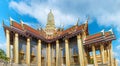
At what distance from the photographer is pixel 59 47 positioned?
32.4 m

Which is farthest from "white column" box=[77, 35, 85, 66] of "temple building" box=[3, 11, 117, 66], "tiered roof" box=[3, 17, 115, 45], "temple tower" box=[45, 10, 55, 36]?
"temple tower" box=[45, 10, 55, 36]

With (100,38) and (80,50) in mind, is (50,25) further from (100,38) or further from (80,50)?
(100,38)

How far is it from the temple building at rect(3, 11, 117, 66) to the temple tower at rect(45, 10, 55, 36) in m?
5.07

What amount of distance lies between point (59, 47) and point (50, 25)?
10603 mm

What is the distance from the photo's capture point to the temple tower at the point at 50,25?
38544mm

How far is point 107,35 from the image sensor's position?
2778cm

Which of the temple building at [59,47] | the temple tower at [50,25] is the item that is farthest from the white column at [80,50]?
the temple tower at [50,25]

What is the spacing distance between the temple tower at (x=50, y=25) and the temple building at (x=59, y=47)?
507 centimetres

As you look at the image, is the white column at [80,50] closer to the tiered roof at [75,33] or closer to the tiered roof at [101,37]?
the tiered roof at [75,33]

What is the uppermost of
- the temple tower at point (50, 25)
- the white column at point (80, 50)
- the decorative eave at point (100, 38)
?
the temple tower at point (50, 25)

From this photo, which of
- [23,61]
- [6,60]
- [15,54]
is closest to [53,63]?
[23,61]

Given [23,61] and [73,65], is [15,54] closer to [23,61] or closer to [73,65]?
[23,61]

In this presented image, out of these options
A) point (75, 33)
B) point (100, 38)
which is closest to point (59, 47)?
point (75, 33)

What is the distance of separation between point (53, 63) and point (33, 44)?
5.26 m
